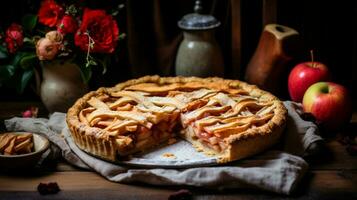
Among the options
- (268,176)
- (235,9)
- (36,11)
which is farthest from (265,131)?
(36,11)

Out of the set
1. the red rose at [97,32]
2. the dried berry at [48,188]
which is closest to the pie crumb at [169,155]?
the dried berry at [48,188]

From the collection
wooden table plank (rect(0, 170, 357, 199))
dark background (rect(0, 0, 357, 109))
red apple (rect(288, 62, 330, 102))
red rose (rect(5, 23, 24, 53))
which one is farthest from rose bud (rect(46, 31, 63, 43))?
red apple (rect(288, 62, 330, 102))

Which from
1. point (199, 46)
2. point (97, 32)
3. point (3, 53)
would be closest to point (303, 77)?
point (199, 46)

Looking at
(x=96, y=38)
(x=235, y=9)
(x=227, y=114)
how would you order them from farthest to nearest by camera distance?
(x=235, y=9) < (x=96, y=38) < (x=227, y=114)

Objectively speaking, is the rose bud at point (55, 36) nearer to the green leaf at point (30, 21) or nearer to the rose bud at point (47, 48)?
the rose bud at point (47, 48)

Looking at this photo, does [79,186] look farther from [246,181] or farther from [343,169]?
[343,169]

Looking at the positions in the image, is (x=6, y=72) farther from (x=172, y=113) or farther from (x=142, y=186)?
(x=142, y=186)
